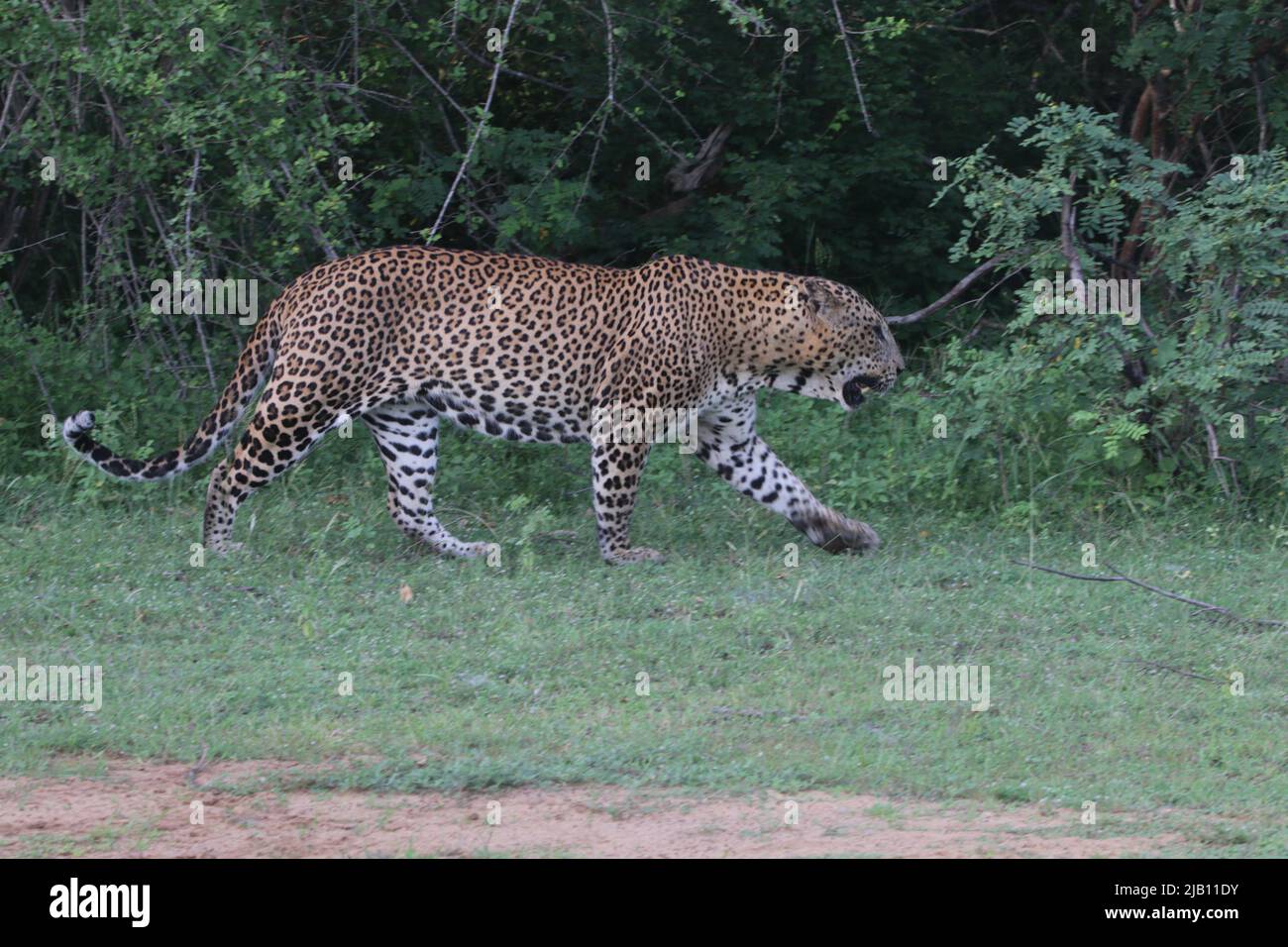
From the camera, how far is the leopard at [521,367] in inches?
334

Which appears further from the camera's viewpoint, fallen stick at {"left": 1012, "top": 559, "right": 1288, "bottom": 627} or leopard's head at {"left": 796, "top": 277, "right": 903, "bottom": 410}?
leopard's head at {"left": 796, "top": 277, "right": 903, "bottom": 410}

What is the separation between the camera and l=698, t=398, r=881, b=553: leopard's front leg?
879 cm

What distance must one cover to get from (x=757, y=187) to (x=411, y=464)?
3.68m

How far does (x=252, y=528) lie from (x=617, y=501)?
6.06ft

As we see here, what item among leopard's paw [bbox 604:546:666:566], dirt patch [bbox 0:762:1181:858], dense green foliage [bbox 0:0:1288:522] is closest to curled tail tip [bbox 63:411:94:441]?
dense green foliage [bbox 0:0:1288:522]

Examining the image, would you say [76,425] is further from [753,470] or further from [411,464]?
[753,470]

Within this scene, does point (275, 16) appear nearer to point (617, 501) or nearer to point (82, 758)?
point (617, 501)

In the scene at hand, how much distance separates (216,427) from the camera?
8.71 m

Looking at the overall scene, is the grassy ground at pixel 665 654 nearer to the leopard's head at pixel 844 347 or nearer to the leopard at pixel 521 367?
the leopard at pixel 521 367

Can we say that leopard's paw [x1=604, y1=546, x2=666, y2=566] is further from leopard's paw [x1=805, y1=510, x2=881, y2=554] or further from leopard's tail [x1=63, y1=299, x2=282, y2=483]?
leopard's tail [x1=63, y1=299, x2=282, y2=483]

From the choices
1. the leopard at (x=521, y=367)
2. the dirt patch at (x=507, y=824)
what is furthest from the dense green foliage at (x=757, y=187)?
the dirt patch at (x=507, y=824)

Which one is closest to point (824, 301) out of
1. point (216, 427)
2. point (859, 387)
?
point (859, 387)

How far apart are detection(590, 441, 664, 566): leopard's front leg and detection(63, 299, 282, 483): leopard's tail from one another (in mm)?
Result: 1741
